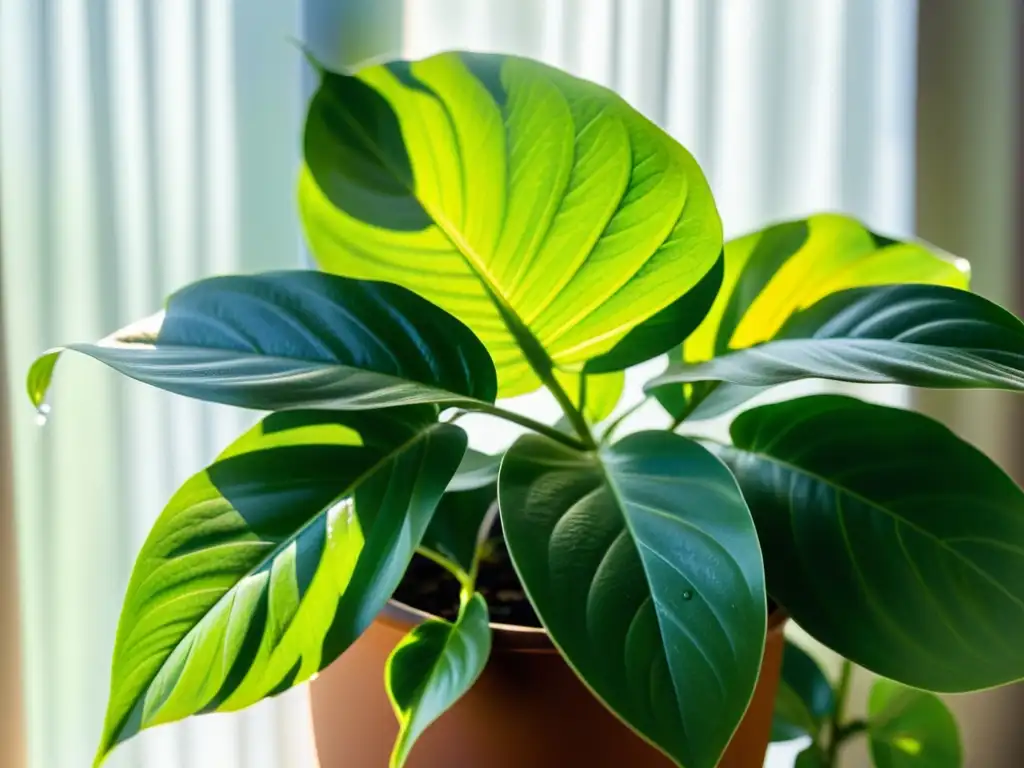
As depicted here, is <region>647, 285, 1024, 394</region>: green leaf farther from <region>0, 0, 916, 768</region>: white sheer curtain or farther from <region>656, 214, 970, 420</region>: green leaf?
<region>0, 0, 916, 768</region>: white sheer curtain

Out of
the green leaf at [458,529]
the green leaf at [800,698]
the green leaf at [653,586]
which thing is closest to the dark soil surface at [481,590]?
the green leaf at [458,529]

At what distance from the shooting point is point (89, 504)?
0.78 meters

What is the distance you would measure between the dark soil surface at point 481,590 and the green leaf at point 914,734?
0.39 metres

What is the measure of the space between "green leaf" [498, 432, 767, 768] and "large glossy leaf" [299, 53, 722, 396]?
11cm

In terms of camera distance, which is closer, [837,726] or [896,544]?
[896,544]

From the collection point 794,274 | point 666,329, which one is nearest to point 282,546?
point 666,329

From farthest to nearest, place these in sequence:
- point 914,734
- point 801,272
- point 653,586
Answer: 1. point 914,734
2. point 801,272
3. point 653,586

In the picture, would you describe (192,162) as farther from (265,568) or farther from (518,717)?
(518,717)

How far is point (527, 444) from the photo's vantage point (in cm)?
47

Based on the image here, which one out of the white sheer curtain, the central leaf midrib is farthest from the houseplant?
the white sheer curtain

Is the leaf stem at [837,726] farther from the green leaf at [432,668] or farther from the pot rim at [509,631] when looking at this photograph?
the green leaf at [432,668]

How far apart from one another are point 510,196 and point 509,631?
0.75 ft

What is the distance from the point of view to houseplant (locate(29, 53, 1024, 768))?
396 millimetres

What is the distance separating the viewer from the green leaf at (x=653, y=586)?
0.34m
